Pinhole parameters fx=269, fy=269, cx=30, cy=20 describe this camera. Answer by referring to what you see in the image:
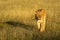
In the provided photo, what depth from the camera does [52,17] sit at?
49.5 ft

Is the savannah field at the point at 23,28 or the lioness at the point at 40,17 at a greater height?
the lioness at the point at 40,17

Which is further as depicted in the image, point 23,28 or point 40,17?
point 23,28

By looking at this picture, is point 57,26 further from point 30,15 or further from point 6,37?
point 30,15

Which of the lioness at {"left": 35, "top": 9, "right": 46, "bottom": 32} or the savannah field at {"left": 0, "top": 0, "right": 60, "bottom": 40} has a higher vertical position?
the lioness at {"left": 35, "top": 9, "right": 46, "bottom": 32}

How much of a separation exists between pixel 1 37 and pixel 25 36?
821 millimetres

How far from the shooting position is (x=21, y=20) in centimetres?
1436

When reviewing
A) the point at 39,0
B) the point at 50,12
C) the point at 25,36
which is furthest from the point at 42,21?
the point at 39,0

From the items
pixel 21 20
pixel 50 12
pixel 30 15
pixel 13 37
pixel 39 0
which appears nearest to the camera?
pixel 13 37

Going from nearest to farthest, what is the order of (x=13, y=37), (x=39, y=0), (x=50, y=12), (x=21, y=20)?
(x=13, y=37) → (x=21, y=20) → (x=50, y=12) → (x=39, y=0)

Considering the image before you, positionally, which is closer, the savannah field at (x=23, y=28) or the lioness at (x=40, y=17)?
the savannah field at (x=23, y=28)

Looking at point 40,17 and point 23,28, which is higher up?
point 40,17

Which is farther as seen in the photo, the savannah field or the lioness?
the lioness

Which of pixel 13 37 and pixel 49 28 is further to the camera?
pixel 49 28

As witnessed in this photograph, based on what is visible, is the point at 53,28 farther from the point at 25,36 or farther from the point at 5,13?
the point at 5,13
